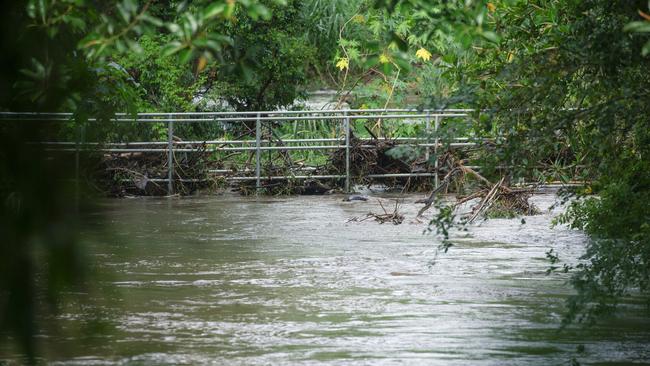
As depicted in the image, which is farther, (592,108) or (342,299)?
(342,299)

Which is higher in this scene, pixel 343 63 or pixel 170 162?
pixel 343 63

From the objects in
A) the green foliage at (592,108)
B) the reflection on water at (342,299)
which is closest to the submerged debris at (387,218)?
the reflection on water at (342,299)

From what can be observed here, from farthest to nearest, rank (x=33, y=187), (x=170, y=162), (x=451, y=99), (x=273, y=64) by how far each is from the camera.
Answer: (x=273, y=64) → (x=170, y=162) → (x=451, y=99) → (x=33, y=187)

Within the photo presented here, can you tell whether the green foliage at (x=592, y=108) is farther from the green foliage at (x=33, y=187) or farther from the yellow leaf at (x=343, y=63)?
the yellow leaf at (x=343, y=63)

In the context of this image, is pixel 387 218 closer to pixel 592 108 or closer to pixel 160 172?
pixel 160 172

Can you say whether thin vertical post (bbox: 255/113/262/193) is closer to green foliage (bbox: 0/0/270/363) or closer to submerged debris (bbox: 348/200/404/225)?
submerged debris (bbox: 348/200/404/225)

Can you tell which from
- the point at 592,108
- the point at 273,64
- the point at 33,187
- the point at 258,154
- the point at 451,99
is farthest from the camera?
A: the point at 273,64

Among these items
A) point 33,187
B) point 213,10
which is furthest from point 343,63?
point 33,187

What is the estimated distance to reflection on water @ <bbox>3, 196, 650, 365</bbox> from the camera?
8078mm

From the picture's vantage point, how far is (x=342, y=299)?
33.8 ft

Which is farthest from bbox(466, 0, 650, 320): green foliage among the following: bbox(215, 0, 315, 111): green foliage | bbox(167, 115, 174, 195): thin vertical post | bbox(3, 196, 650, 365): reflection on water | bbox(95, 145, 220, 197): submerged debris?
bbox(215, 0, 315, 111): green foliage

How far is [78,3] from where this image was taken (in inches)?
173

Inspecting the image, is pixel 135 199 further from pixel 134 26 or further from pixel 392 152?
pixel 134 26

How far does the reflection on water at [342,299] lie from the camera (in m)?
8.08
